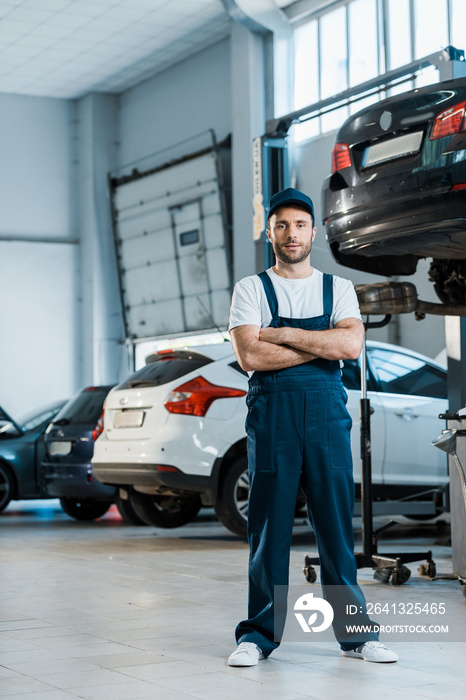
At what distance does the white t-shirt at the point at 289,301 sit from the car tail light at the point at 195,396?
444 cm

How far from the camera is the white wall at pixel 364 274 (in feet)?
44.5

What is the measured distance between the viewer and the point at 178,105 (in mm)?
19094

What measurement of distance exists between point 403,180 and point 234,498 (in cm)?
370

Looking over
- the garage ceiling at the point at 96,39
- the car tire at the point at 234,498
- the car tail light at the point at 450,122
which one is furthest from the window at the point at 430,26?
the car tail light at the point at 450,122

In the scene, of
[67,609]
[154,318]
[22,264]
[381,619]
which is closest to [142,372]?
[67,609]

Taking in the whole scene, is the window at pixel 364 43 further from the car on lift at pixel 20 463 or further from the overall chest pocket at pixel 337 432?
the overall chest pocket at pixel 337 432

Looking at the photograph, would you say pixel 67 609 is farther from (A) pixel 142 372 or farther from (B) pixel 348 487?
(A) pixel 142 372

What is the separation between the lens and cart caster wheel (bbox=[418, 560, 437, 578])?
6535mm

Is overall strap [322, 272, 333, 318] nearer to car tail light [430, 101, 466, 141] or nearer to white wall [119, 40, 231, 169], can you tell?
car tail light [430, 101, 466, 141]

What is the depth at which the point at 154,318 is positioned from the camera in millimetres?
19562

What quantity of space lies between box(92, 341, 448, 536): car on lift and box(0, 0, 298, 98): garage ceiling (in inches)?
343

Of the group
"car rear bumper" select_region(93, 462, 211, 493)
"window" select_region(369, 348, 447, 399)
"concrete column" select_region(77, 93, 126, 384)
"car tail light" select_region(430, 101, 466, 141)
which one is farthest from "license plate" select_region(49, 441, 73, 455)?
"concrete column" select_region(77, 93, 126, 384)

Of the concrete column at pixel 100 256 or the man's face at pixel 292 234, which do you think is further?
the concrete column at pixel 100 256

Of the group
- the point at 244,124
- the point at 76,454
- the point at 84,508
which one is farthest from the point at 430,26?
the point at 84,508
